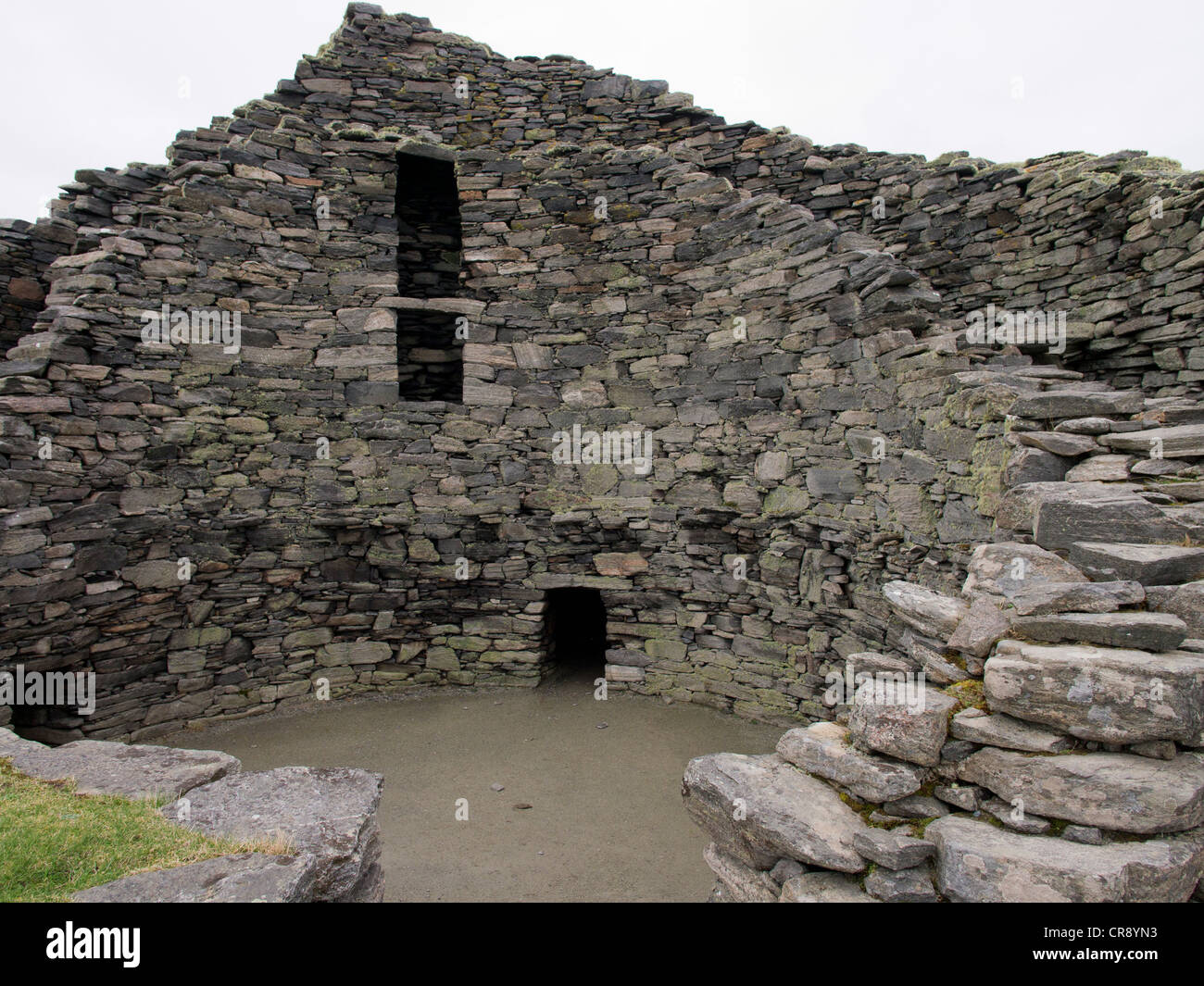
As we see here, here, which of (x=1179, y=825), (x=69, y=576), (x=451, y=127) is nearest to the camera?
(x=1179, y=825)

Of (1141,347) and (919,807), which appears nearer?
(919,807)

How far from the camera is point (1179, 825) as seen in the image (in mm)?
2652

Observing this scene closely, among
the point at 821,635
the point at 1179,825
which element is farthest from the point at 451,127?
the point at 1179,825

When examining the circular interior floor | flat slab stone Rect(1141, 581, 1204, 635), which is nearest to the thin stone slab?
flat slab stone Rect(1141, 581, 1204, 635)

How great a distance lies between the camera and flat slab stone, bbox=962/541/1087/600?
3637 millimetres

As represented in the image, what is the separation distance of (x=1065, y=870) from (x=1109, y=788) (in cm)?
48

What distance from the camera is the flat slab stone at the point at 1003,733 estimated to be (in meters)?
2.93

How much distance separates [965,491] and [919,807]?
11.2 ft

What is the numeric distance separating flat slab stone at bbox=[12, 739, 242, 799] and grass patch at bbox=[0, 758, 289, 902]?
137 mm

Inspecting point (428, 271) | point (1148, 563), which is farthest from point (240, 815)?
point (428, 271)

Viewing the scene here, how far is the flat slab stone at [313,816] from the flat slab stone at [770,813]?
1831 mm

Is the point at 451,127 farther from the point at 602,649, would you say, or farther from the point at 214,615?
the point at 602,649

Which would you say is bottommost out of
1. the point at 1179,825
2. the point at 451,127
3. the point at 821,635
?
the point at 821,635

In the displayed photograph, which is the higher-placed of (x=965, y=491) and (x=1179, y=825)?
(x=965, y=491)
